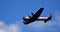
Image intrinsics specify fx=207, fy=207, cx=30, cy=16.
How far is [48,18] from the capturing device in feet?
349

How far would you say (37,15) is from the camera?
335 feet

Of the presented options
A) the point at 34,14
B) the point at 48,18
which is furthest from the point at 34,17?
the point at 48,18

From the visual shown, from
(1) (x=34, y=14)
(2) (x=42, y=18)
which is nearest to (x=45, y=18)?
(2) (x=42, y=18)

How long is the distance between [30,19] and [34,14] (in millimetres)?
3658

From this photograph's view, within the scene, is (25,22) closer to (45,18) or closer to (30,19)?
(30,19)

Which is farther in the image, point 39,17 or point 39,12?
point 39,17

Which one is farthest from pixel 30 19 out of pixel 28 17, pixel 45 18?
pixel 45 18

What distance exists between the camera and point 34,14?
101875 mm

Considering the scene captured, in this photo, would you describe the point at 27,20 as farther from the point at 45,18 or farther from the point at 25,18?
the point at 45,18

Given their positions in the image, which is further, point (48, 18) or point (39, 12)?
point (48, 18)

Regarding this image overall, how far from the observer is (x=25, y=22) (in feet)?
346

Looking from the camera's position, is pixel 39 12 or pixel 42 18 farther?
pixel 42 18

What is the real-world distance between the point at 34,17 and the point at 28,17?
378 cm

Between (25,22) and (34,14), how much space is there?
23.2 feet
